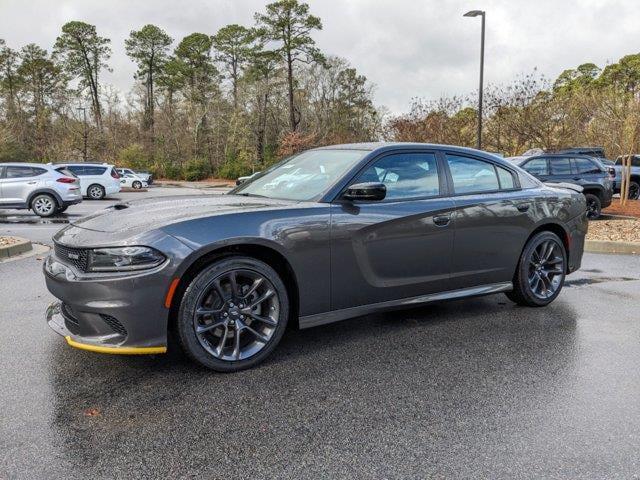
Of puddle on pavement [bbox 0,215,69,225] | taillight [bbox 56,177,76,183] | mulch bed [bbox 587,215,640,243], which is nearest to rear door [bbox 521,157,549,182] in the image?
mulch bed [bbox 587,215,640,243]

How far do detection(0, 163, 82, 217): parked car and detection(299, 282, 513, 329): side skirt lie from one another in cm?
1359

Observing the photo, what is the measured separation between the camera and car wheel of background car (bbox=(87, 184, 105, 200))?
22750mm

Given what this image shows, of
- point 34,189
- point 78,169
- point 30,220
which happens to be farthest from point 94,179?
point 30,220

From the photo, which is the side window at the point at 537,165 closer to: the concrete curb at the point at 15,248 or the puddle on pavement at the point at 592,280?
the puddle on pavement at the point at 592,280

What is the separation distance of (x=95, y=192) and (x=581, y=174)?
62.1 ft

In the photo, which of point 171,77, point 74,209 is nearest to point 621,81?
point 171,77

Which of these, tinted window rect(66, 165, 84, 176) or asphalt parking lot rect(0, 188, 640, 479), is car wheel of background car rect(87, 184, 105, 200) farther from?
asphalt parking lot rect(0, 188, 640, 479)

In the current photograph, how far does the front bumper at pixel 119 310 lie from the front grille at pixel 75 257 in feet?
0.15

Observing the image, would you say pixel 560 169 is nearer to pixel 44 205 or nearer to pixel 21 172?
pixel 44 205

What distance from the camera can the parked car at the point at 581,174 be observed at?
41.6ft

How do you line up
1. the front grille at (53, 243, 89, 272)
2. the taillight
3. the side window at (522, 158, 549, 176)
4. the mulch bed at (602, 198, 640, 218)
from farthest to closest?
the taillight
the mulch bed at (602, 198, 640, 218)
the side window at (522, 158, 549, 176)
the front grille at (53, 243, 89, 272)

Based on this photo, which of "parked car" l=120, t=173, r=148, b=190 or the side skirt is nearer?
the side skirt

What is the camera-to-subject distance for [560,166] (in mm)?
13289

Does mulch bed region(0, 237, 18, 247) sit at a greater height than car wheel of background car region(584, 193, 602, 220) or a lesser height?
lesser
